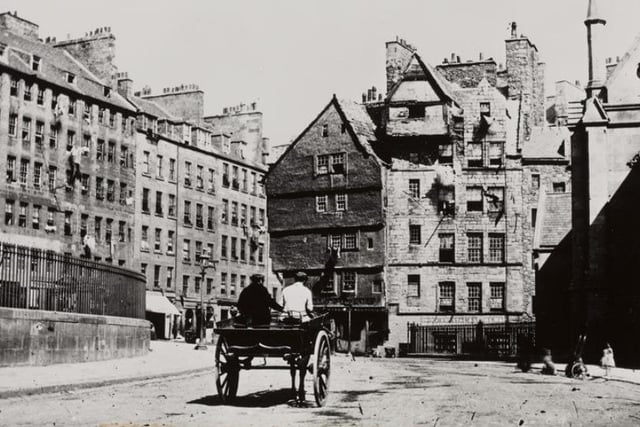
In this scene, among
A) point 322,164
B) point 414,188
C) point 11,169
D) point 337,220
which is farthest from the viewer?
point 322,164

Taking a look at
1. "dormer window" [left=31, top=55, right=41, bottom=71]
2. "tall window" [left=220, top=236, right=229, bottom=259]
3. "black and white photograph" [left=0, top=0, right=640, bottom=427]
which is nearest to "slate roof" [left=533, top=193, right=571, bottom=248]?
"black and white photograph" [left=0, top=0, right=640, bottom=427]

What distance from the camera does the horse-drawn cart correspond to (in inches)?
542

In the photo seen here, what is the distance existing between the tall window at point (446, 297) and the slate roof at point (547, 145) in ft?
42.0

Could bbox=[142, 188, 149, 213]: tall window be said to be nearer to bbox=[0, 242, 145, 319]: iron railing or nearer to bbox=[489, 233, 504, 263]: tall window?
bbox=[489, 233, 504, 263]: tall window

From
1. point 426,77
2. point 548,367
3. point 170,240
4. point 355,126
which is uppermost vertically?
point 426,77

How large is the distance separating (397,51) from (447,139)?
10846 millimetres

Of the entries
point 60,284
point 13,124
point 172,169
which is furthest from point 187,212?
point 60,284

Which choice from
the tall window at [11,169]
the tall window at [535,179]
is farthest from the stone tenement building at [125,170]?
the tall window at [535,179]

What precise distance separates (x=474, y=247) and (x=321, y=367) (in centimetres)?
4768

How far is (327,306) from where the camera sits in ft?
200

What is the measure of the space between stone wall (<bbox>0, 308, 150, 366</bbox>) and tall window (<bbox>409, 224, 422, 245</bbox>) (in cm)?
3454

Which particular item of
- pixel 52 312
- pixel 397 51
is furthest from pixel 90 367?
pixel 397 51

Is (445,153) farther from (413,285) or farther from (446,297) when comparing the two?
(446,297)

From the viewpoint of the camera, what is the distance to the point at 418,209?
203ft
